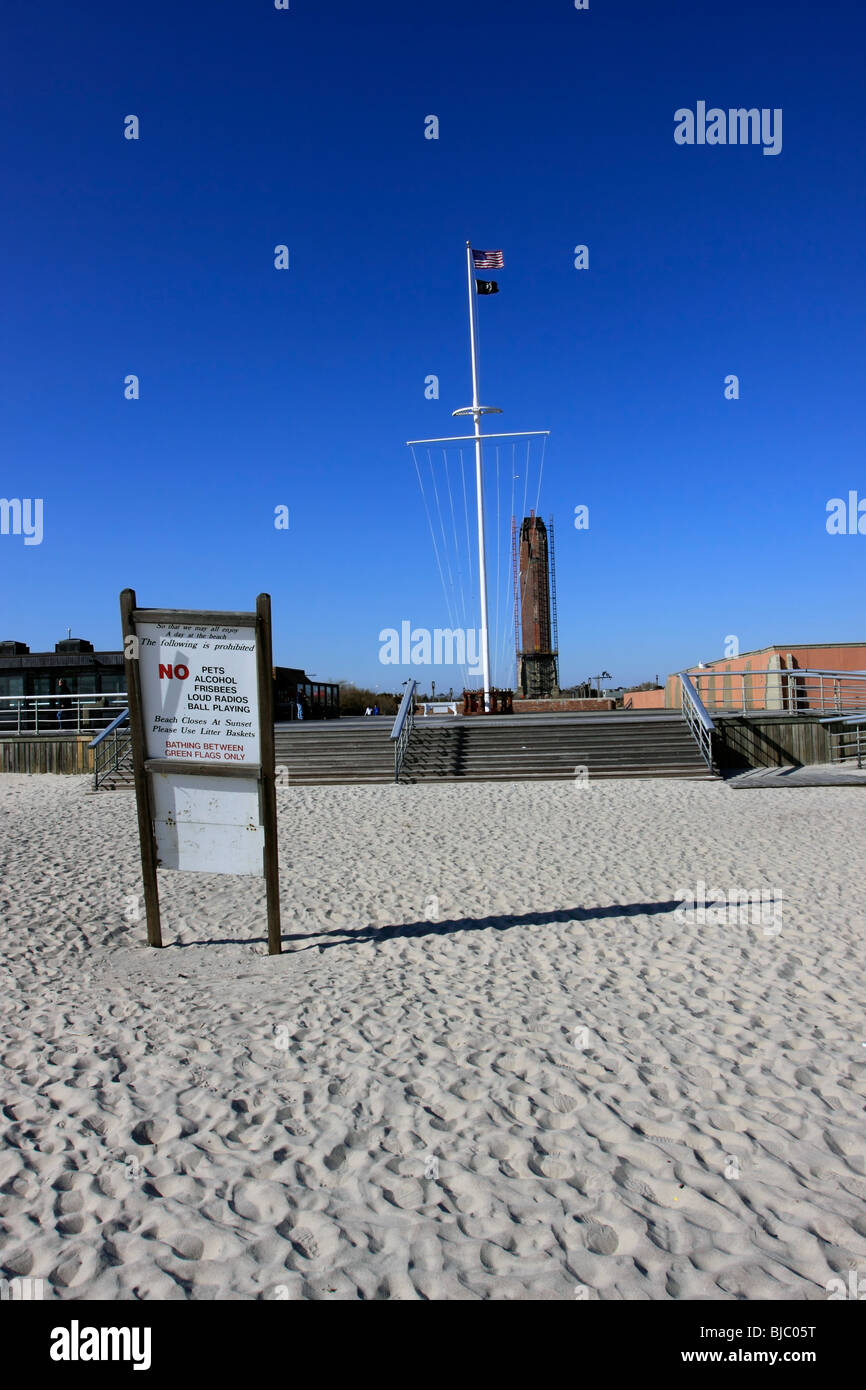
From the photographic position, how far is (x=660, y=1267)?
2621mm

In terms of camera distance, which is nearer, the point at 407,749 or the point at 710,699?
the point at 407,749

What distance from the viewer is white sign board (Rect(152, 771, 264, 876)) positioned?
611cm

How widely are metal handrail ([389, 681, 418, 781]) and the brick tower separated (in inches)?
901

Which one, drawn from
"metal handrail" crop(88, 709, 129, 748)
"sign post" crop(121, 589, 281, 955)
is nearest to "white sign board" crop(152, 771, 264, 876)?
"sign post" crop(121, 589, 281, 955)

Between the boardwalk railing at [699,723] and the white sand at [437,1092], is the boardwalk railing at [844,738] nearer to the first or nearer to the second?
the boardwalk railing at [699,723]

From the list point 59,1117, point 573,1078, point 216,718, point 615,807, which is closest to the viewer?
point 59,1117

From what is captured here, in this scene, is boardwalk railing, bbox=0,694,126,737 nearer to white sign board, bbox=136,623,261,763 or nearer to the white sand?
the white sand

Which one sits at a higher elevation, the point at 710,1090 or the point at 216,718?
the point at 216,718

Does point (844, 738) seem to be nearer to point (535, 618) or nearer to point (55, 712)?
point (55, 712)

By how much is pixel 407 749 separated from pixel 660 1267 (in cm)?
1383

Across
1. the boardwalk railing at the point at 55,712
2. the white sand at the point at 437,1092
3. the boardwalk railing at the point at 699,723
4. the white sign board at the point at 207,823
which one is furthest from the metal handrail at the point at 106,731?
the boardwalk railing at the point at 699,723

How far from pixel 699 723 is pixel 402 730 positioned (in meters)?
5.78

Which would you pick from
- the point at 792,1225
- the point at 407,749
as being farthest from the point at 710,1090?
the point at 407,749
